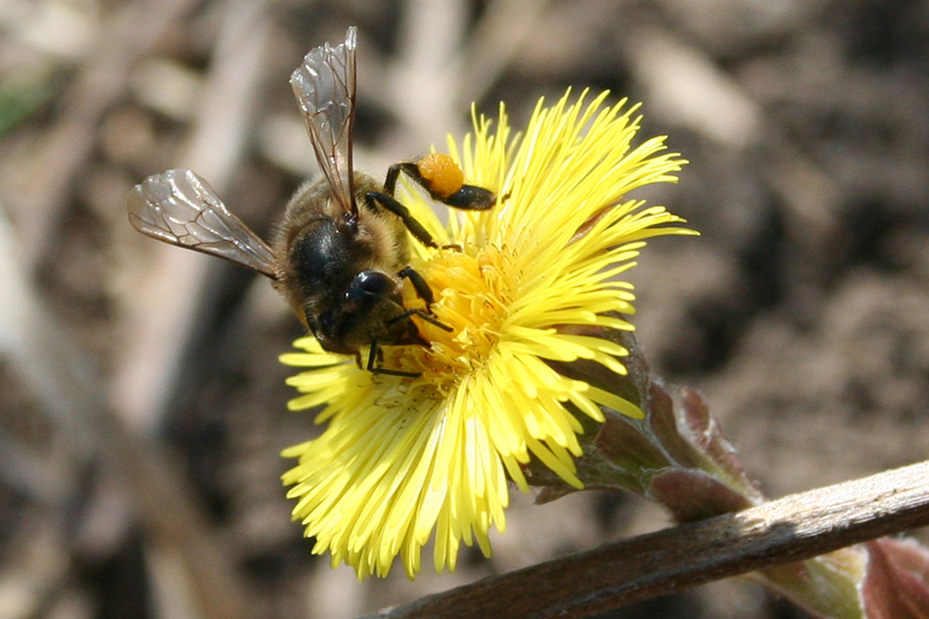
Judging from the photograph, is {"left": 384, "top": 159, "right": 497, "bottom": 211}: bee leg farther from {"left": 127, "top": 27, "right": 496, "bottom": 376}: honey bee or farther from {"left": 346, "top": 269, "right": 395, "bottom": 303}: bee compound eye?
{"left": 346, "top": 269, "right": 395, "bottom": 303}: bee compound eye

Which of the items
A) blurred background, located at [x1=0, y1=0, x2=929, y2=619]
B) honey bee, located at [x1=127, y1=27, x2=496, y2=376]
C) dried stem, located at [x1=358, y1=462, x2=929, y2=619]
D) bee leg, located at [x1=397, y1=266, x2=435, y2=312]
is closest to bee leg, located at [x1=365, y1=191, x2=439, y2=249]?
honey bee, located at [x1=127, y1=27, x2=496, y2=376]

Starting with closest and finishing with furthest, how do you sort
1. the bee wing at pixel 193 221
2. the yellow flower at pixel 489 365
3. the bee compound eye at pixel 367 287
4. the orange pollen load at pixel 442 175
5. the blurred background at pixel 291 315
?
the yellow flower at pixel 489 365 < the bee compound eye at pixel 367 287 < the orange pollen load at pixel 442 175 < the bee wing at pixel 193 221 < the blurred background at pixel 291 315

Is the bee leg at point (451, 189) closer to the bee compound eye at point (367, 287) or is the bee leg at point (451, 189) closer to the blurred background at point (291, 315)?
the bee compound eye at point (367, 287)

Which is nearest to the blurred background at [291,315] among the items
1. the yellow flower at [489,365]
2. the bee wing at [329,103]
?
the yellow flower at [489,365]

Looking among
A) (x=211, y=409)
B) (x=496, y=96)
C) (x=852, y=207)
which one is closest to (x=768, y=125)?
(x=852, y=207)

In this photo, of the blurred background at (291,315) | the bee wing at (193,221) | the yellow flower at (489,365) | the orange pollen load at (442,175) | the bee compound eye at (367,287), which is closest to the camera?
the yellow flower at (489,365)

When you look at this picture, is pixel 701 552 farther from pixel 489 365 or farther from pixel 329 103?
pixel 329 103

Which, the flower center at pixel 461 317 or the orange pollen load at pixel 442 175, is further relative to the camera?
the orange pollen load at pixel 442 175

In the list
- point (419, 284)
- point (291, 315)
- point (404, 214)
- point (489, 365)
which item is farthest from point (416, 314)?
point (291, 315)
